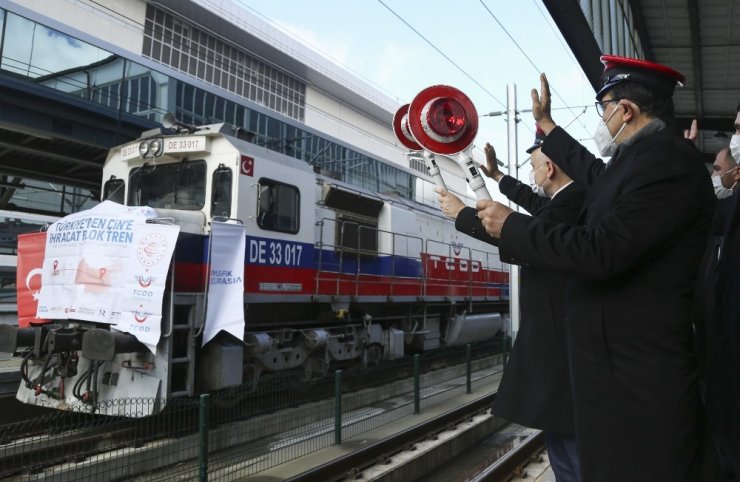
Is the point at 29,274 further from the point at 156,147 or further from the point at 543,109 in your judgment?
the point at 543,109

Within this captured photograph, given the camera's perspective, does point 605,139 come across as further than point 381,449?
No

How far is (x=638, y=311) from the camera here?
1660 mm

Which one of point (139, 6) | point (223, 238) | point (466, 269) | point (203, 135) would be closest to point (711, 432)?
point (223, 238)

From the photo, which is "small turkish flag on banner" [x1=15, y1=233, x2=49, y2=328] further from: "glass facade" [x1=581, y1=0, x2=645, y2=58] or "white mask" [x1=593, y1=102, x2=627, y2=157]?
"glass facade" [x1=581, y1=0, x2=645, y2=58]

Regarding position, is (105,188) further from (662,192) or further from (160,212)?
(662,192)

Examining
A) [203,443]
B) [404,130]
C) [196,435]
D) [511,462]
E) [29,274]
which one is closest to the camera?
[404,130]

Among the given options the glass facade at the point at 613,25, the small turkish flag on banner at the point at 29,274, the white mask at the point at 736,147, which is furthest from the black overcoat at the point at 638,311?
the small turkish flag on banner at the point at 29,274

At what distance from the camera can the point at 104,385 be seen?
22.1 feet

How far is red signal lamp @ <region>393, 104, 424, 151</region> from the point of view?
2.79 meters

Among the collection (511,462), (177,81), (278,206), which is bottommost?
(511,462)

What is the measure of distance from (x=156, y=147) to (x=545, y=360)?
23.5ft

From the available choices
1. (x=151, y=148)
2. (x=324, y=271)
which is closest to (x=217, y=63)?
(x=151, y=148)

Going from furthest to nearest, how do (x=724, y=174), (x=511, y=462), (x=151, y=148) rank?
(x=151, y=148), (x=511, y=462), (x=724, y=174)

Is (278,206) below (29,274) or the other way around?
the other way around
